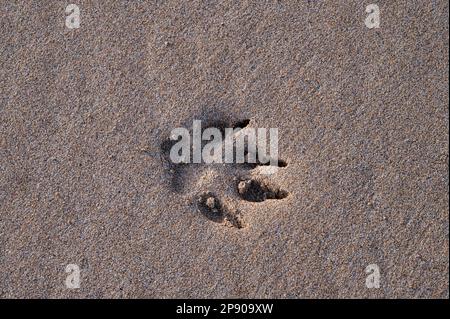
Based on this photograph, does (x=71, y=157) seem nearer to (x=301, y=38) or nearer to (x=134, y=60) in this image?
(x=134, y=60)

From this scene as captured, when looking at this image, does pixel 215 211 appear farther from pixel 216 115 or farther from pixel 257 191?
pixel 216 115

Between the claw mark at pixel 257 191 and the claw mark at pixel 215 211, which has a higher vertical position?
the claw mark at pixel 257 191

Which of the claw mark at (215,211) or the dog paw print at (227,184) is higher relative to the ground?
the dog paw print at (227,184)

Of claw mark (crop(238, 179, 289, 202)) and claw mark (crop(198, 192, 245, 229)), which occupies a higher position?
claw mark (crop(238, 179, 289, 202))
